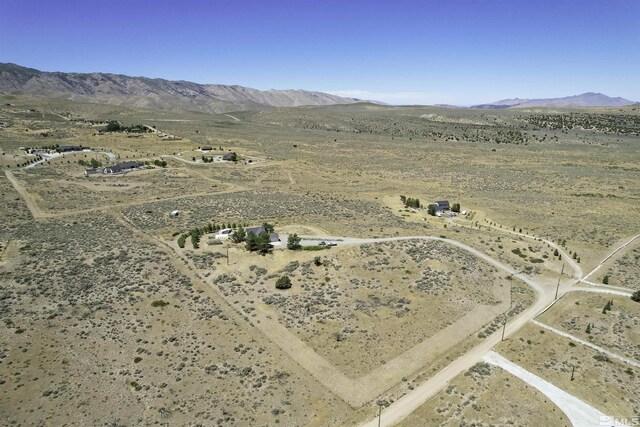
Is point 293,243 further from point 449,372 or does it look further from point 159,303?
point 449,372

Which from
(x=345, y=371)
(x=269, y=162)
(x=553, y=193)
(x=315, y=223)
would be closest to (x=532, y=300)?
(x=345, y=371)

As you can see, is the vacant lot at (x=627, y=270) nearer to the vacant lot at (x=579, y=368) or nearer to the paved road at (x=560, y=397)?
the vacant lot at (x=579, y=368)

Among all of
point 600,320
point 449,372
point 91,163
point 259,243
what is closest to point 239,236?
point 259,243

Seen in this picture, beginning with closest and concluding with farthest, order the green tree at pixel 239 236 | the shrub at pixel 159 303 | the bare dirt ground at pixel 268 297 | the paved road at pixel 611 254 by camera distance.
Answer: the bare dirt ground at pixel 268 297
the shrub at pixel 159 303
the paved road at pixel 611 254
the green tree at pixel 239 236

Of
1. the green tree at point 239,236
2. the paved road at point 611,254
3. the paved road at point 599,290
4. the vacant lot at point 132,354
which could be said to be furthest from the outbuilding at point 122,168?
the paved road at point 611,254

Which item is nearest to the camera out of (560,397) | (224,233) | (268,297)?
(560,397)

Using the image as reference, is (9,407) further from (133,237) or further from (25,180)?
(25,180)

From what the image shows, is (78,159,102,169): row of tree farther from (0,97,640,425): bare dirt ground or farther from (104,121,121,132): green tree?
(104,121,121,132): green tree

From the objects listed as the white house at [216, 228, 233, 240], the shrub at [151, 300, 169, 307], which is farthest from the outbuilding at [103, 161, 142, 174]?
the shrub at [151, 300, 169, 307]
